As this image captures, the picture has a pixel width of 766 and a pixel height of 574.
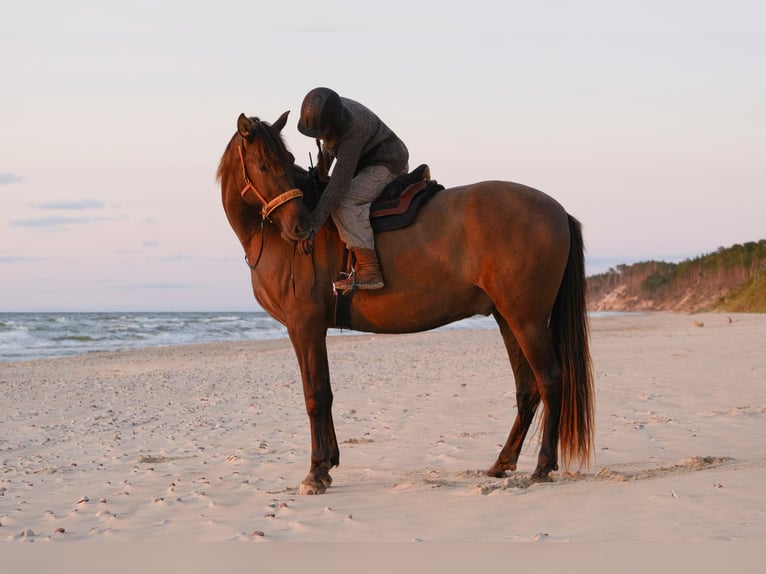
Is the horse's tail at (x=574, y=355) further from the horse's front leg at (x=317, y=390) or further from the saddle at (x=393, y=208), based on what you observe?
the horse's front leg at (x=317, y=390)

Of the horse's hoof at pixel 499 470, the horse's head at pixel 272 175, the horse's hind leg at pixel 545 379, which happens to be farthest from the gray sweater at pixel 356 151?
the horse's hoof at pixel 499 470

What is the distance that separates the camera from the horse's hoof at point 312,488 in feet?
18.0

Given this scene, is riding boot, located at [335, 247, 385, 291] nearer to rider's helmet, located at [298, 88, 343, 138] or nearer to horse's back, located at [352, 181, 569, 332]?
horse's back, located at [352, 181, 569, 332]

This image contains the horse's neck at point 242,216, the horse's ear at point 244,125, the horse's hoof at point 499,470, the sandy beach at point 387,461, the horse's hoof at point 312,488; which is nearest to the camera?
the sandy beach at point 387,461

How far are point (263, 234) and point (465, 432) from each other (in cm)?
329

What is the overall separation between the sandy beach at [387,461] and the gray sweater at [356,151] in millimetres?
1938

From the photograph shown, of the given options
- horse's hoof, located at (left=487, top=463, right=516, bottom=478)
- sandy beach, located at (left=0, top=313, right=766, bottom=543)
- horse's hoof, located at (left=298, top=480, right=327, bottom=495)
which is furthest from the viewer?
horse's hoof, located at (left=487, top=463, right=516, bottom=478)

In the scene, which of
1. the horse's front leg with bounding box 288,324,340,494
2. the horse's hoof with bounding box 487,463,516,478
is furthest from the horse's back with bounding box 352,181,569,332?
the horse's hoof with bounding box 487,463,516,478

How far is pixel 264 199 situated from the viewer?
5738 mm

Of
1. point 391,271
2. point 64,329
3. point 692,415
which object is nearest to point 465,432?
point 692,415

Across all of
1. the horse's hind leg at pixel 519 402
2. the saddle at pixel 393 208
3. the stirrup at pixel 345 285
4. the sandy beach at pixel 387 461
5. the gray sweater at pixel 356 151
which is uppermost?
the gray sweater at pixel 356 151

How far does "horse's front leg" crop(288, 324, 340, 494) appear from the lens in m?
5.73

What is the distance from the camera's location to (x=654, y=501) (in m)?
4.35

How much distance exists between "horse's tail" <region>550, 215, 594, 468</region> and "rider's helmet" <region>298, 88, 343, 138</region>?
1.77m
